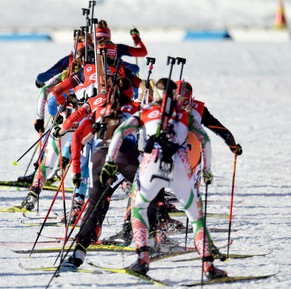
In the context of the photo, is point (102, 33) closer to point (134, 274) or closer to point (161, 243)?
point (161, 243)

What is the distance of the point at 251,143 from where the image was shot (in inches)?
689

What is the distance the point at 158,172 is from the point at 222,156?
872cm

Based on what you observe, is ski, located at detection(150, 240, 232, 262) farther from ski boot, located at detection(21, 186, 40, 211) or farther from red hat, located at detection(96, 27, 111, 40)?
red hat, located at detection(96, 27, 111, 40)

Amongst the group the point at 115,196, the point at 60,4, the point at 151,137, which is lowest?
the point at 115,196

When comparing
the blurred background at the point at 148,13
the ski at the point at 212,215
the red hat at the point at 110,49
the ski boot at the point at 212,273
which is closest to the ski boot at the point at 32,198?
the ski at the point at 212,215

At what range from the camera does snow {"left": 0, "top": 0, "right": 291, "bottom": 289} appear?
26.9 feet

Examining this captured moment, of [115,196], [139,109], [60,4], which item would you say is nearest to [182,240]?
[139,109]

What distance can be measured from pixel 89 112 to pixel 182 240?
5.18 feet

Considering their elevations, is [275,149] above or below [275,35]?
below

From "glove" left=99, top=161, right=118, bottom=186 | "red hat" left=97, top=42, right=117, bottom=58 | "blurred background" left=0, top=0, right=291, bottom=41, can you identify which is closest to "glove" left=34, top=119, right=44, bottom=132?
"red hat" left=97, top=42, right=117, bottom=58

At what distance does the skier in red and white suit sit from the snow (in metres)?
0.31

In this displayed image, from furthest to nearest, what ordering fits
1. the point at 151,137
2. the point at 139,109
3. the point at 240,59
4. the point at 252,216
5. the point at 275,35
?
the point at 275,35, the point at 240,59, the point at 252,216, the point at 139,109, the point at 151,137

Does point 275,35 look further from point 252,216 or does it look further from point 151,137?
point 151,137

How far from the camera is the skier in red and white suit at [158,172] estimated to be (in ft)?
25.3
